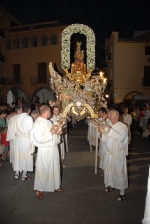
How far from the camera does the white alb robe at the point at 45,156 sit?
15.0ft

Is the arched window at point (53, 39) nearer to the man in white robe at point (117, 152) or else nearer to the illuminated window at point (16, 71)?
the illuminated window at point (16, 71)

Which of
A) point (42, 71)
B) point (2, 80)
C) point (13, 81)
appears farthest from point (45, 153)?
point (13, 81)

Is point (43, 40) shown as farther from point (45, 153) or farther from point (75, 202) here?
point (75, 202)

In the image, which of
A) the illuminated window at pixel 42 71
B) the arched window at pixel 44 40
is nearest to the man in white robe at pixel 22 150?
the illuminated window at pixel 42 71

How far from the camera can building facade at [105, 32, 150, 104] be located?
26.2 meters

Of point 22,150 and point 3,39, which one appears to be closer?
point 22,150

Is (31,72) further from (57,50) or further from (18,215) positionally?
(18,215)

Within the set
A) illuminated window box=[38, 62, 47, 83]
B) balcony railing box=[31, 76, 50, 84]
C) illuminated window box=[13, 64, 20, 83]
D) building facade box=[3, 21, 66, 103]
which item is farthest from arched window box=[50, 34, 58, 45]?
illuminated window box=[13, 64, 20, 83]

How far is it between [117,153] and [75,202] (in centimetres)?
121

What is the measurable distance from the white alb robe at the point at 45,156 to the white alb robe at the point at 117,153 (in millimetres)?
1061

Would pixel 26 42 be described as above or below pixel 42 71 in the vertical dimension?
above

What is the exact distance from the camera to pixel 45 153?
4.66 m

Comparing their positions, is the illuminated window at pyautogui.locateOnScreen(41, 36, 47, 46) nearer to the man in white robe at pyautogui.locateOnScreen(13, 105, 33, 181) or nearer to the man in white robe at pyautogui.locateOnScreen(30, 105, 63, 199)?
the man in white robe at pyautogui.locateOnScreen(13, 105, 33, 181)

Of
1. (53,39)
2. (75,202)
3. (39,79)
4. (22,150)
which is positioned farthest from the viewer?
(39,79)
